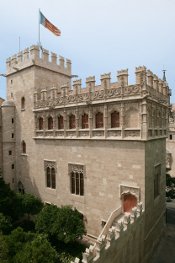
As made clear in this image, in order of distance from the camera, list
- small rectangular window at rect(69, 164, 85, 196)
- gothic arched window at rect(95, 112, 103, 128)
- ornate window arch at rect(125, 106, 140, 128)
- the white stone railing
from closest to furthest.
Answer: the white stone railing → ornate window arch at rect(125, 106, 140, 128) → gothic arched window at rect(95, 112, 103, 128) → small rectangular window at rect(69, 164, 85, 196)

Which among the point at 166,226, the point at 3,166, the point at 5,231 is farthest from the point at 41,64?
the point at 166,226

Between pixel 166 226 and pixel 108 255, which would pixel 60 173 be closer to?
pixel 108 255

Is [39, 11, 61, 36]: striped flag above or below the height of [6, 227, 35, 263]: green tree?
above

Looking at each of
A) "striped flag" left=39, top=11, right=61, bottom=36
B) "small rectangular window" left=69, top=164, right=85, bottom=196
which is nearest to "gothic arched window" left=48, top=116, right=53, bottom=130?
"small rectangular window" left=69, top=164, right=85, bottom=196

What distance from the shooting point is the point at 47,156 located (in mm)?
22500

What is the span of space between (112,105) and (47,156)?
31.2 feet

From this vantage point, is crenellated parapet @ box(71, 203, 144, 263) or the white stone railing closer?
crenellated parapet @ box(71, 203, 144, 263)

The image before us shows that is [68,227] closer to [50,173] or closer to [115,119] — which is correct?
[50,173]

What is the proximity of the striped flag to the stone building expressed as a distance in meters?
2.57

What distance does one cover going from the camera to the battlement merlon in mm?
23403

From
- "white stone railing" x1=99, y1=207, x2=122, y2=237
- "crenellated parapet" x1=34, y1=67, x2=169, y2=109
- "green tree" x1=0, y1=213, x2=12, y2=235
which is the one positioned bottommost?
"green tree" x1=0, y1=213, x2=12, y2=235

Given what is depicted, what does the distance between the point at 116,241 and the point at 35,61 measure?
1915 cm

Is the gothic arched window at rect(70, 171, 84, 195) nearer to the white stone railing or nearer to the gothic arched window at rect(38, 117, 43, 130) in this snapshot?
the white stone railing

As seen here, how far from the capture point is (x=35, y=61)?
23203 millimetres
